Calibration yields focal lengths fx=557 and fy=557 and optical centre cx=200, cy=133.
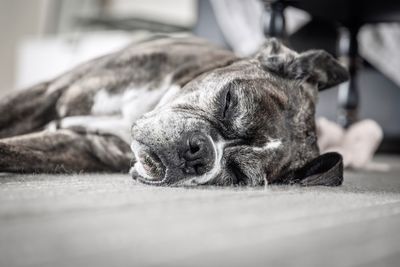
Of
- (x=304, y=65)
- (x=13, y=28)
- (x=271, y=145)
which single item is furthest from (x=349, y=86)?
(x=13, y=28)

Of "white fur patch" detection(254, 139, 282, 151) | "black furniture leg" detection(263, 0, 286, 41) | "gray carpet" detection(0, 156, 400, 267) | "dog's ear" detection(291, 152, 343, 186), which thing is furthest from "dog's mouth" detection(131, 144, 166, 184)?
"black furniture leg" detection(263, 0, 286, 41)

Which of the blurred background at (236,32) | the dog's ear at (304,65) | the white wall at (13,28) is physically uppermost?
the dog's ear at (304,65)

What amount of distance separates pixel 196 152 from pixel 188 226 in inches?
24.7

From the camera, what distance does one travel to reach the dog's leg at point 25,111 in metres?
2.32

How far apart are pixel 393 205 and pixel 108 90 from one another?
123 cm

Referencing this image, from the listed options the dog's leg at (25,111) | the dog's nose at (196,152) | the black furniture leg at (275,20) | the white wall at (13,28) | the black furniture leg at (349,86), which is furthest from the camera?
the white wall at (13,28)

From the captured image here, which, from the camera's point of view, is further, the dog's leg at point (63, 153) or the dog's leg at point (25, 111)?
the dog's leg at point (25, 111)

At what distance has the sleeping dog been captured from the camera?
5.87 ft

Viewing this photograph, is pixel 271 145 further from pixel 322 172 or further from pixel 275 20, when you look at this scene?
pixel 275 20

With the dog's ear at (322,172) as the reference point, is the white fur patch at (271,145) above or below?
above

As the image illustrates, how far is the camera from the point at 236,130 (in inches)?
73.0

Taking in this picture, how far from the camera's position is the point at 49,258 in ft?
2.80

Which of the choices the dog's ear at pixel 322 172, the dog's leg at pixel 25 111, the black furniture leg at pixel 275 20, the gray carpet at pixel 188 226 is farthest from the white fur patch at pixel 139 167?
the black furniture leg at pixel 275 20

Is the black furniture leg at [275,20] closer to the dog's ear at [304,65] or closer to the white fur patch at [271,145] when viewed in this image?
the dog's ear at [304,65]
